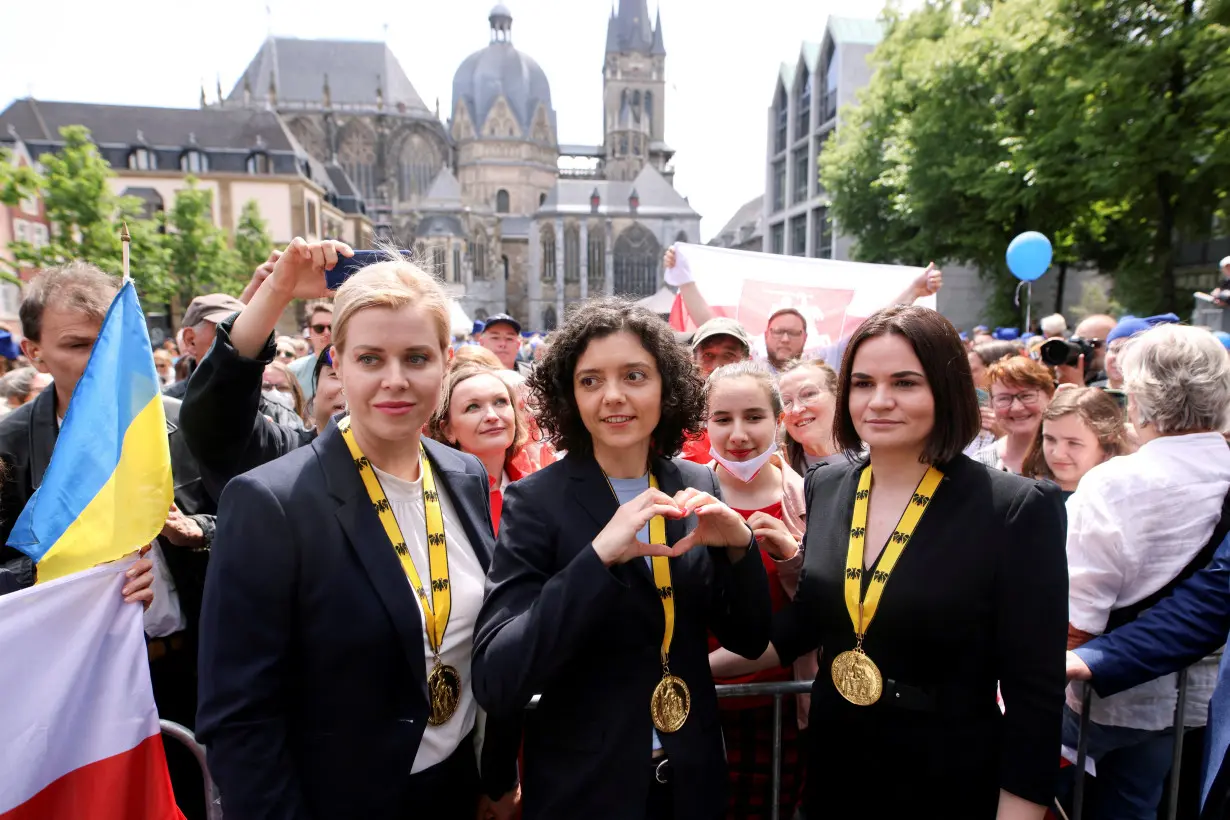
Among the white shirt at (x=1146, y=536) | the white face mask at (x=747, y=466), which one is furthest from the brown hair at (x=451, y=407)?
the white shirt at (x=1146, y=536)

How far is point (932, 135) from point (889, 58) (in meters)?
5.70

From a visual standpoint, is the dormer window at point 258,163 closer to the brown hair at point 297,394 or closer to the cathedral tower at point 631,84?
the cathedral tower at point 631,84

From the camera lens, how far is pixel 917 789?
1998 mm

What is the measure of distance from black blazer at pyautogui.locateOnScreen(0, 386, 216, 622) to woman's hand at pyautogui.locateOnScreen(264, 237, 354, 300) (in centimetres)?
85

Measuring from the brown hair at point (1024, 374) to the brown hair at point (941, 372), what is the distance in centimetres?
252

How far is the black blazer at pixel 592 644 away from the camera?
1756 mm

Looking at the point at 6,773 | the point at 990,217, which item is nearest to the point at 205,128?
the point at 990,217

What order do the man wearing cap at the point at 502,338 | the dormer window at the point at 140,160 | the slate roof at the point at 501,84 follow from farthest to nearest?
the slate roof at the point at 501,84 < the dormer window at the point at 140,160 < the man wearing cap at the point at 502,338

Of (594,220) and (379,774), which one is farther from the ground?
(594,220)

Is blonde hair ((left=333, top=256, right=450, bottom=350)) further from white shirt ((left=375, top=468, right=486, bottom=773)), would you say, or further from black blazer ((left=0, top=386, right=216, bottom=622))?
black blazer ((left=0, top=386, right=216, bottom=622))

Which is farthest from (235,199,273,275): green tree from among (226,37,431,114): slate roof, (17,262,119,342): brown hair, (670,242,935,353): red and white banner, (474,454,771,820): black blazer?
(474,454,771,820): black blazer

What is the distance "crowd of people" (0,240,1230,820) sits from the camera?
1773 millimetres

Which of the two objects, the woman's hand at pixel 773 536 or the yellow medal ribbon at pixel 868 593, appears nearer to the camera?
the yellow medal ribbon at pixel 868 593

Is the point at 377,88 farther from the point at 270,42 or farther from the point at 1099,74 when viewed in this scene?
the point at 1099,74
